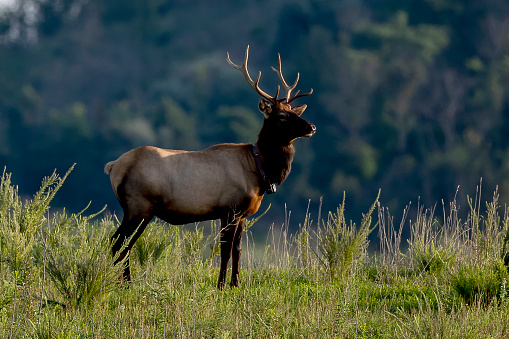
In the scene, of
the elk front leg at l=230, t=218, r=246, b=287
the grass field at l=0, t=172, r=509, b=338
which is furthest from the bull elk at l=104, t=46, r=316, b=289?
the grass field at l=0, t=172, r=509, b=338

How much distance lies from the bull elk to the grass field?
42 centimetres

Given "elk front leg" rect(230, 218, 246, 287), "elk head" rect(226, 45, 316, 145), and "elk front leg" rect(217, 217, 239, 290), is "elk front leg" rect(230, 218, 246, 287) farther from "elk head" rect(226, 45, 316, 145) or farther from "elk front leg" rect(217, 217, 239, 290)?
"elk head" rect(226, 45, 316, 145)

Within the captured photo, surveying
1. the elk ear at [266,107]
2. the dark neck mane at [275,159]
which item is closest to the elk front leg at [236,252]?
the dark neck mane at [275,159]

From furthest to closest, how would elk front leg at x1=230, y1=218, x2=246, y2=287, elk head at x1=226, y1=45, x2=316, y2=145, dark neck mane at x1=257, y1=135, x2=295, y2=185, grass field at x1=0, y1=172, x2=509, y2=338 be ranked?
dark neck mane at x1=257, y1=135, x2=295, y2=185, elk head at x1=226, y1=45, x2=316, y2=145, elk front leg at x1=230, y1=218, x2=246, y2=287, grass field at x1=0, y1=172, x2=509, y2=338

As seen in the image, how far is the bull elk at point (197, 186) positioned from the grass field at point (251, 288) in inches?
16.5

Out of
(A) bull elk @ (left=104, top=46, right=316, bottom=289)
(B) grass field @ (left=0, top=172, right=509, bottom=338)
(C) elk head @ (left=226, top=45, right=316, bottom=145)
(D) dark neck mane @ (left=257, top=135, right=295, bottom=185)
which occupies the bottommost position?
(B) grass field @ (left=0, top=172, right=509, bottom=338)

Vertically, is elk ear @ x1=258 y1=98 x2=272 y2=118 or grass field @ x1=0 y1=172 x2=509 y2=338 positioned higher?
elk ear @ x1=258 y1=98 x2=272 y2=118

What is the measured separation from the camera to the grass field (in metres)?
4.55


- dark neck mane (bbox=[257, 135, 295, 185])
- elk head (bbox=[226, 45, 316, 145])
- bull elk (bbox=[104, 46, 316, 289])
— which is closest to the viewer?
bull elk (bbox=[104, 46, 316, 289])

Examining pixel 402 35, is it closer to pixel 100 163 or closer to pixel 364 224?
pixel 100 163

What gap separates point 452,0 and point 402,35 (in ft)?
21.3

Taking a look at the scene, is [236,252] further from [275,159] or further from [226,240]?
[275,159]

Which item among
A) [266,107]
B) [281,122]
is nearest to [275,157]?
[281,122]

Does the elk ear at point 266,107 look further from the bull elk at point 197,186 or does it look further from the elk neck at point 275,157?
the elk neck at point 275,157
